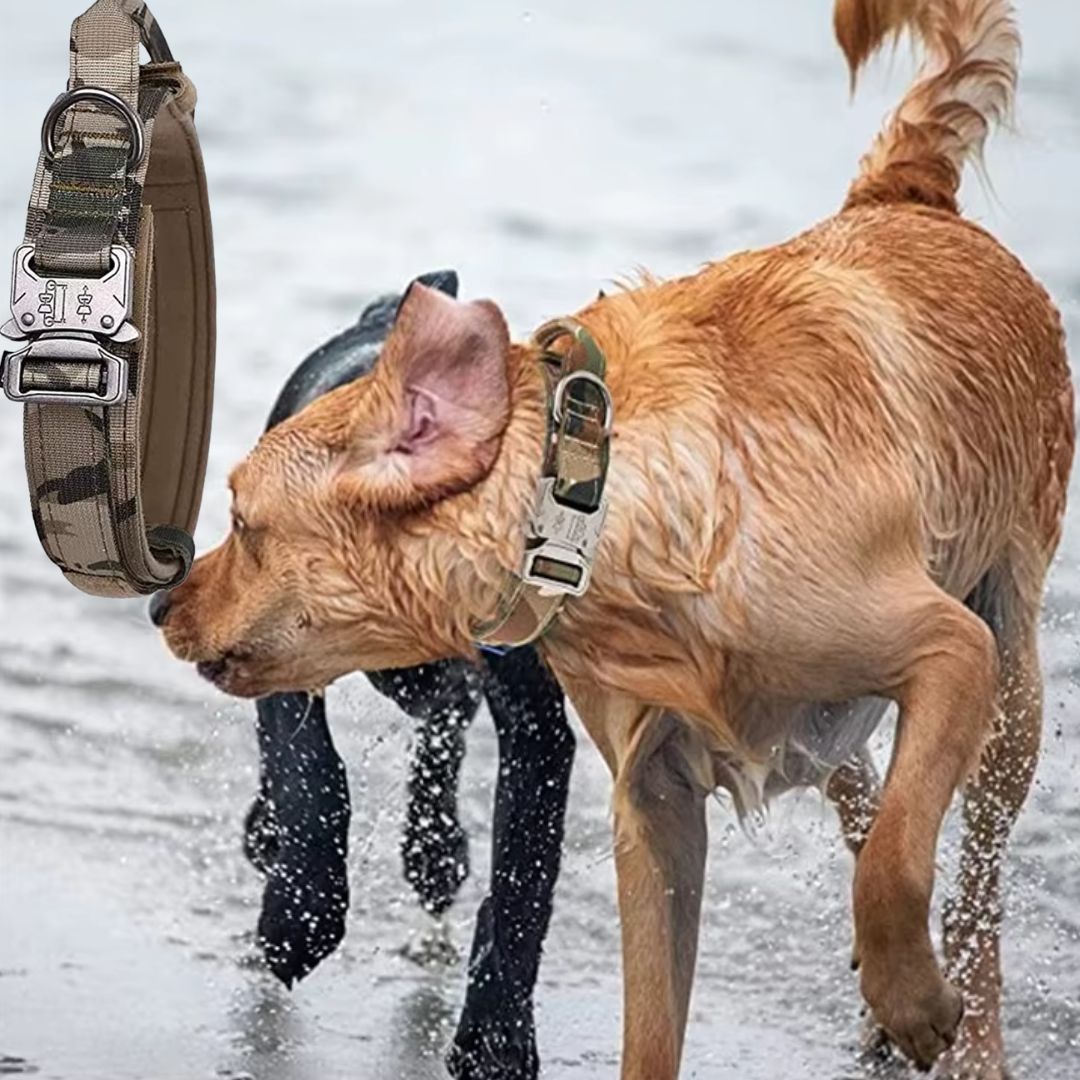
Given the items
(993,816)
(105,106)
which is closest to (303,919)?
(993,816)

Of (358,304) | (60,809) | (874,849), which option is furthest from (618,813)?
(358,304)

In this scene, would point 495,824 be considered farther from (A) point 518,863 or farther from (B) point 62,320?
(B) point 62,320

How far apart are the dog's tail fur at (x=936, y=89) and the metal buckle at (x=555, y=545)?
1358 millimetres

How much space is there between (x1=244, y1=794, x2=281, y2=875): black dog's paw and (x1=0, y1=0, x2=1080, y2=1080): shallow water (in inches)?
5.3

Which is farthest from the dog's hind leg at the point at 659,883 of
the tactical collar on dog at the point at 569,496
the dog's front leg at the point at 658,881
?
the tactical collar on dog at the point at 569,496

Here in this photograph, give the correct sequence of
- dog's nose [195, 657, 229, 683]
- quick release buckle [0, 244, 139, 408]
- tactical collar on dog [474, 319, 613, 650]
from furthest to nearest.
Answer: dog's nose [195, 657, 229, 683]
tactical collar on dog [474, 319, 613, 650]
quick release buckle [0, 244, 139, 408]

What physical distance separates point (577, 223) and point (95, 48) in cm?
685

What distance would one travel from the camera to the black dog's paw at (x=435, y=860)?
18.7 ft

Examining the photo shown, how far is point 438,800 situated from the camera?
582 cm

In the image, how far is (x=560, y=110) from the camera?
1193cm

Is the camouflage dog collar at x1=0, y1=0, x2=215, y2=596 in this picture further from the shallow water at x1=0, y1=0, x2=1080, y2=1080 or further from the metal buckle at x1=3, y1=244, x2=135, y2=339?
the shallow water at x1=0, y1=0, x2=1080, y2=1080

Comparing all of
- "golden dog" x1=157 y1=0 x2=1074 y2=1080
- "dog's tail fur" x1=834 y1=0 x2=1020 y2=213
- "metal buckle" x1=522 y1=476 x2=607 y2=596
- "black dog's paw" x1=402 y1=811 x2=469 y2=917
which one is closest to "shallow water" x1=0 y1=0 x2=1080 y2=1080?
"black dog's paw" x1=402 y1=811 x2=469 y2=917

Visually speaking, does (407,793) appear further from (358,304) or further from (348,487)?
(358,304)

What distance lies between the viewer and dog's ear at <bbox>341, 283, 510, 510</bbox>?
12.7 feet
